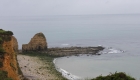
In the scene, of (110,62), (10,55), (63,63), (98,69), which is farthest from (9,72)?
(110,62)

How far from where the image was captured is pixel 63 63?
149 ft

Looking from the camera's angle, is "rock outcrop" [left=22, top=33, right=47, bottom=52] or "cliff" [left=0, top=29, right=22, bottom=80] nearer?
"cliff" [left=0, top=29, right=22, bottom=80]

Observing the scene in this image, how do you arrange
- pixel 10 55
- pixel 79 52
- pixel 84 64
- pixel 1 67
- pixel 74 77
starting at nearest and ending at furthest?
pixel 1 67 → pixel 10 55 → pixel 74 77 → pixel 84 64 → pixel 79 52

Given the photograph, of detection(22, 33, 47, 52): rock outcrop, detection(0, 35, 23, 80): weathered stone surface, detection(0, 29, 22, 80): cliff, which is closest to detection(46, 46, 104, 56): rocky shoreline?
detection(22, 33, 47, 52): rock outcrop

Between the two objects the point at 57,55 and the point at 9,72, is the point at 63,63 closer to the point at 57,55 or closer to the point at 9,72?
the point at 57,55

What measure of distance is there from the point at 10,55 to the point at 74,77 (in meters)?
14.1

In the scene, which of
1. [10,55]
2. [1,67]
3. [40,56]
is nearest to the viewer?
[1,67]

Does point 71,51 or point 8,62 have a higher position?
point 71,51

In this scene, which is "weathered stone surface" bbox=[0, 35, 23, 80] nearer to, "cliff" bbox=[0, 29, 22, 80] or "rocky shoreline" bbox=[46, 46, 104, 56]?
"cliff" bbox=[0, 29, 22, 80]

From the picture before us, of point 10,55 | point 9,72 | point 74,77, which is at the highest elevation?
point 10,55

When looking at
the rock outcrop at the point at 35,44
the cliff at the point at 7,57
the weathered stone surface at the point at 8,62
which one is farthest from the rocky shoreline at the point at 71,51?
the weathered stone surface at the point at 8,62

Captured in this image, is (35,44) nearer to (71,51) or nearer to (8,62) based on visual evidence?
(71,51)

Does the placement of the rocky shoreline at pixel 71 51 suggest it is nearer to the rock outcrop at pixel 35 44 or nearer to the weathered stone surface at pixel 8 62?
the rock outcrop at pixel 35 44

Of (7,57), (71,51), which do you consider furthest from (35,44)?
(7,57)
